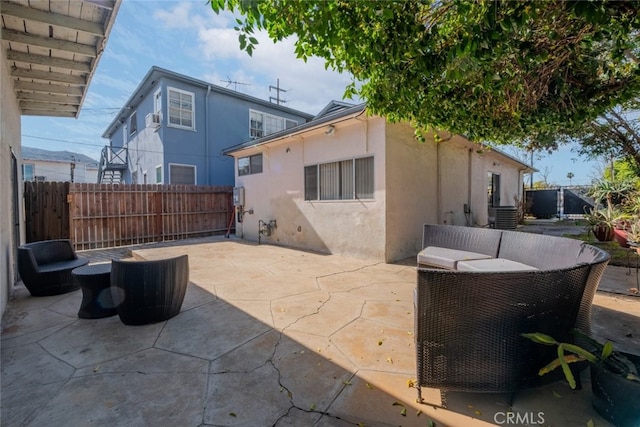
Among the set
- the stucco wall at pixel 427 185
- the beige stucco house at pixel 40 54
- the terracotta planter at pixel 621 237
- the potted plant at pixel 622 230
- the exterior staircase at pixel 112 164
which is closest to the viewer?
the beige stucco house at pixel 40 54

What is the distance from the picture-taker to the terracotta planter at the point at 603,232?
7346mm

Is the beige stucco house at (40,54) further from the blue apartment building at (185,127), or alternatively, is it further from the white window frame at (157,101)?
the white window frame at (157,101)

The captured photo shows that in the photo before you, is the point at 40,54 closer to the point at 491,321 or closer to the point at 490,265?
the point at 491,321

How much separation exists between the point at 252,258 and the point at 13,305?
3.92 meters

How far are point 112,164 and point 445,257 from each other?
16483mm

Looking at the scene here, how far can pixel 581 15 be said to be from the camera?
1879 mm

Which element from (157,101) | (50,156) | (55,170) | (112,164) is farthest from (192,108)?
(50,156)

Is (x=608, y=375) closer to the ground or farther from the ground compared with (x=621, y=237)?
closer to the ground

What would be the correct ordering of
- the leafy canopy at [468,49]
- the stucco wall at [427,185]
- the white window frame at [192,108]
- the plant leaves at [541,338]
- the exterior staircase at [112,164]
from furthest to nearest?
the exterior staircase at [112,164], the white window frame at [192,108], the stucco wall at [427,185], the leafy canopy at [468,49], the plant leaves at [541,338]

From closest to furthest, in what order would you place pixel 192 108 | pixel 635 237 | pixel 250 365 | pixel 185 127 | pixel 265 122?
pixel 250 365 < pixel 635 237 < pixel 185 127 < pixel 192 108 < pixel 265 122

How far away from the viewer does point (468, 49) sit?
85.6 inches

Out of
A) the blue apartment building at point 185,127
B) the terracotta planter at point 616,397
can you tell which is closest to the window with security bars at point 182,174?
the blue apartment building at point 185,127

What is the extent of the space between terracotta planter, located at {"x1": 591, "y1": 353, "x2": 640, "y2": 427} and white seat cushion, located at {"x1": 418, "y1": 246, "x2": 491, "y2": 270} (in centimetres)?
175

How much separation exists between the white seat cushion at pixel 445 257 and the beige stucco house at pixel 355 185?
2016mm
